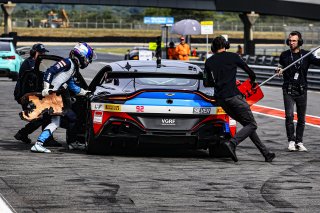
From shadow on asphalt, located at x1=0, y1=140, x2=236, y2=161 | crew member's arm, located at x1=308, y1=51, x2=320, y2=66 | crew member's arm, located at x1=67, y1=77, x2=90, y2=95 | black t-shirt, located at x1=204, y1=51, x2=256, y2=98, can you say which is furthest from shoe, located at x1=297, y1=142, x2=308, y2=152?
crew member's arm, located at x1=67, y1=77, x2=90, y2=95

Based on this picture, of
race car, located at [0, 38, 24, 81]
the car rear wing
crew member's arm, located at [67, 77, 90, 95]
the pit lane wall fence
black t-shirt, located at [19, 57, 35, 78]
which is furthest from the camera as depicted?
race car, located at [0, 38, 24, 81]

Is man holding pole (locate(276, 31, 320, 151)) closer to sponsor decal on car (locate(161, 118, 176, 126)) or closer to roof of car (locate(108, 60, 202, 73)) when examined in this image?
roof of car (locate(108, 60, 202, 73))

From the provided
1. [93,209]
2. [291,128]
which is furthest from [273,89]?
[93,209]

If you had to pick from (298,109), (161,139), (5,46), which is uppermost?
(298,109)

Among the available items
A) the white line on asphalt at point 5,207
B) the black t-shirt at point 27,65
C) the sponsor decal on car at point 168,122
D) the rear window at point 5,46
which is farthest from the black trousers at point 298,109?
the rear window at point 5,46

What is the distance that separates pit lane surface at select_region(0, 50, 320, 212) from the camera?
8.66 metres

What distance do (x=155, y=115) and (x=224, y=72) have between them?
1.03m

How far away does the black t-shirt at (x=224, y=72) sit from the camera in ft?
40.0

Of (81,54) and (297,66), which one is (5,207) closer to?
(81,54)

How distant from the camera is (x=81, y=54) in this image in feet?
42.9

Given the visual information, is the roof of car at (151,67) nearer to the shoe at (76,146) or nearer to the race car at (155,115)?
the race car at (155,115)

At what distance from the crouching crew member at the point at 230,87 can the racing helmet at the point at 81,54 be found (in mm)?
1791

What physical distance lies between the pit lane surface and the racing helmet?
1.24 metres

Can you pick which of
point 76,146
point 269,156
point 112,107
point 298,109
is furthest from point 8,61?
point 269,156
